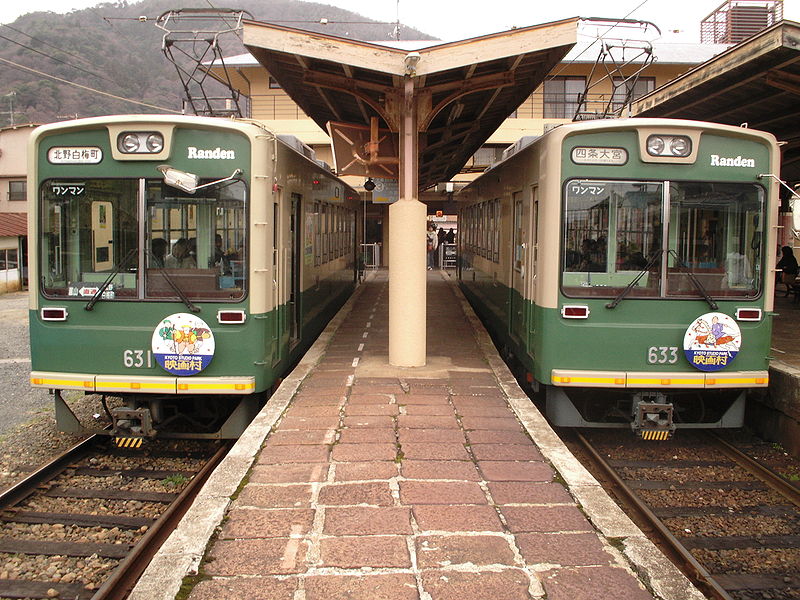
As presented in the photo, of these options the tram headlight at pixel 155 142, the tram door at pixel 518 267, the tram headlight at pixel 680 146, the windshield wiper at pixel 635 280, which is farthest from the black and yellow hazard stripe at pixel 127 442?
the tram headlight at pixel 680 146

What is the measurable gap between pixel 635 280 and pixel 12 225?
2434 cm

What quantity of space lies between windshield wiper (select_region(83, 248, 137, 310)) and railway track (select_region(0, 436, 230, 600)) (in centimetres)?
135

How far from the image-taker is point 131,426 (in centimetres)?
660

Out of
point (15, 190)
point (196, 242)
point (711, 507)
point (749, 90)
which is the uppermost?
point (15, 190)

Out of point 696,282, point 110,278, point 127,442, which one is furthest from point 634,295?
point 127,442

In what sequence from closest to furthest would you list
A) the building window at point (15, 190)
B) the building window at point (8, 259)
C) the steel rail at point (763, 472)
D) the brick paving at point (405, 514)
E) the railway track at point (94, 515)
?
the brick paving at point (405, 514)
the railway track at point (94, 515)
the steel rail at point (763, 472)
the building window at point (8, 259)
the building window at point (15, 190)

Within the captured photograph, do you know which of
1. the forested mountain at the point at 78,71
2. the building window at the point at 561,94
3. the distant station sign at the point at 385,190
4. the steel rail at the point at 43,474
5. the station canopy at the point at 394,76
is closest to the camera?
the steel rail at the point at 43,474

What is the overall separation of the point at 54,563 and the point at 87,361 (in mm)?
2123

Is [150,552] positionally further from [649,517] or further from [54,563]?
[649,517]

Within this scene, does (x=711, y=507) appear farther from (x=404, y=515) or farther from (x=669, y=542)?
(x=404, y=515)

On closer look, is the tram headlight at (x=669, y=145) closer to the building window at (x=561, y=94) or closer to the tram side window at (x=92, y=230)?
the tram side window at (x=92, y=230)

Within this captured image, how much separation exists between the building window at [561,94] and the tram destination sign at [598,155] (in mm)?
21746

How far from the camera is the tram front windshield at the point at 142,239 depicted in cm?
643

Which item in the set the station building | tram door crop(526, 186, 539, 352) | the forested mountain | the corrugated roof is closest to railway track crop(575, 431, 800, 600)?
tram door crop(526, 186, 539, 352)
